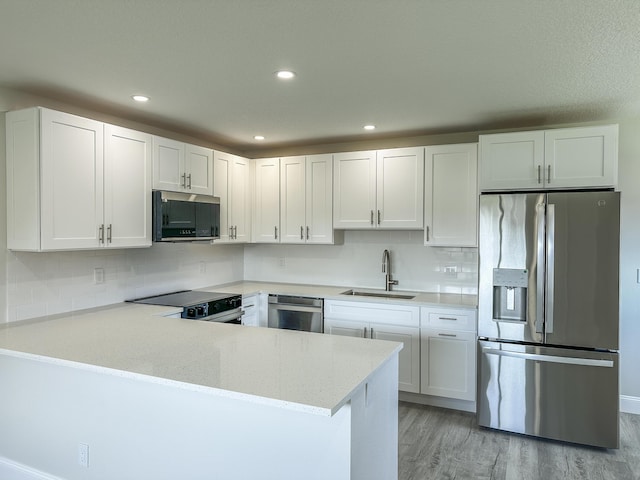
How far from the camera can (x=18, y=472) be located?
8.37ft

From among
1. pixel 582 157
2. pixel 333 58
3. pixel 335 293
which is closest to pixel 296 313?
pixel 335 293

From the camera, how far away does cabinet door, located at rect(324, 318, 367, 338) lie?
387 cm

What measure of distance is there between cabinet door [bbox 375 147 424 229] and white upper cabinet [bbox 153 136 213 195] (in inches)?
62.4

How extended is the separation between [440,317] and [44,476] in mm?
2892

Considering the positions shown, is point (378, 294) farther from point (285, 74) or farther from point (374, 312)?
point (285, 74)

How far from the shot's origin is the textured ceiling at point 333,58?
5.92 feet

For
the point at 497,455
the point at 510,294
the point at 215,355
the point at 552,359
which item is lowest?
the point at 497,455

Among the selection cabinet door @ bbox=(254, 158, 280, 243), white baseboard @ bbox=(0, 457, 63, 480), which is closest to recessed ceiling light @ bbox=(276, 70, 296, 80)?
cabinet door @ bbox=(254, 158, 280, 243)

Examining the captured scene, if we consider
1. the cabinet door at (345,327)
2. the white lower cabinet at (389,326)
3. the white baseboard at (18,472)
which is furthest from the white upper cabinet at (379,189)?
the white baseboard at (18,472)

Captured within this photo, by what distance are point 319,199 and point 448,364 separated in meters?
1.93

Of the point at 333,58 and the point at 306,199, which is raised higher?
the point at 333,58

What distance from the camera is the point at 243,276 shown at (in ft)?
16.8

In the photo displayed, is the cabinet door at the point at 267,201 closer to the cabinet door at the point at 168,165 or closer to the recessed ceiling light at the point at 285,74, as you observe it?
the cabinet door at the point at 168,165

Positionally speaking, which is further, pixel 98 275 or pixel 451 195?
pixel 451 195
